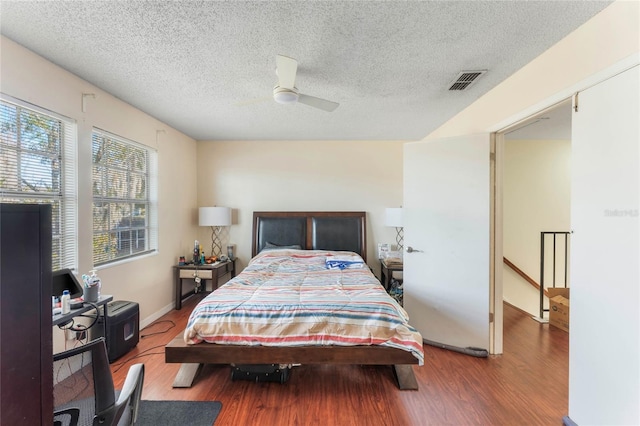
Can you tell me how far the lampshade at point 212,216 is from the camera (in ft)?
12.6

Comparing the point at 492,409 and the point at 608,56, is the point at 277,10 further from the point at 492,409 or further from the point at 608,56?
the point at 492,409

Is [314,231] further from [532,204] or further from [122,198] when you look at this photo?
[532,204]

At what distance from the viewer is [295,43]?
5.63 ft

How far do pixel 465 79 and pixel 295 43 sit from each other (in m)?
1.49

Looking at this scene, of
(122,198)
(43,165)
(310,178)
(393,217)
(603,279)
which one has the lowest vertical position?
(603,279)

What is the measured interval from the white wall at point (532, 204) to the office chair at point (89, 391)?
4605 mm

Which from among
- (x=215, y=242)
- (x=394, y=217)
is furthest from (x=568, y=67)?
(x=215, y=242)

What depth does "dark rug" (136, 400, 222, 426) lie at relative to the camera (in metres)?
1.66

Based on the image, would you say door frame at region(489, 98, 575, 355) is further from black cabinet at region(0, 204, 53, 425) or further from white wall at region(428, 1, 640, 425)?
black cabinet at region(0, 204, 53, 425)

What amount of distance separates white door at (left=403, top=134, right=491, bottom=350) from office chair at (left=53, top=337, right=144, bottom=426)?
2458mm

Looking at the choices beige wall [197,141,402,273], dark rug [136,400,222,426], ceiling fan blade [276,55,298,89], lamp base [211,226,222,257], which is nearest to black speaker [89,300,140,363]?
dark rug [136,400,222,426]

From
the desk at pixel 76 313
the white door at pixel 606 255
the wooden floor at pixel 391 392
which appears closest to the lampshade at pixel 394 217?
the wooden floor at pixel 391 392

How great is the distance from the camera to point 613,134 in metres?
1.36

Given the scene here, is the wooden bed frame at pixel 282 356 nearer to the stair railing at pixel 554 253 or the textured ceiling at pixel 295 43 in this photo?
the textured ceiling at pixel 295 43
